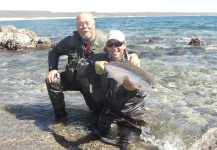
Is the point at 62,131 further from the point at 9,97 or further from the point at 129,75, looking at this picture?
the point at 9,97

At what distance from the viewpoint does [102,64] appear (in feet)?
17.1

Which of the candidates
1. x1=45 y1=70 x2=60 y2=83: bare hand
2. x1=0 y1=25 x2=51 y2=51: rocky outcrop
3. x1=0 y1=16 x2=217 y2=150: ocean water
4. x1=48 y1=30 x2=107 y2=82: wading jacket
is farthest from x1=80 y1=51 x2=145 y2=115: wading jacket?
x1=0 y1=25 x2=51 y2=51: rocky outcrop

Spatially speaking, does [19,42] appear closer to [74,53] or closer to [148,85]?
[74,53]

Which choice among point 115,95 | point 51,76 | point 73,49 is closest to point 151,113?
point 115,95

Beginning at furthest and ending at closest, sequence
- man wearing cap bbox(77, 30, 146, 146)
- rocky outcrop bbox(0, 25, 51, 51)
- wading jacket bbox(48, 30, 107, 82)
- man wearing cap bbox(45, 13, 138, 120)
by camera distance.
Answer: rocky outcrop bbox(0, 25, 51, 51)
wading jacket bbox(48, 30, 107, 82)
man wearing cap bbox(45, 13, 138, 120)
man wearing cap bbox(77, 30, 146, 146)

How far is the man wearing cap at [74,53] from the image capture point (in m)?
6.04

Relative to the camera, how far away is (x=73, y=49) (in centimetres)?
634

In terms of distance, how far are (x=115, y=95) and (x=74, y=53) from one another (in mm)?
1373

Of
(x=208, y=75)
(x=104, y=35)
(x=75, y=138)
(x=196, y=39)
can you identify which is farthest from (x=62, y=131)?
(x=196, y=39)

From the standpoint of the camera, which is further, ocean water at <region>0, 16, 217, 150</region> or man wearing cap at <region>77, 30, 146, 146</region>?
ocean water at <region>0, 16, 217, 150</region>

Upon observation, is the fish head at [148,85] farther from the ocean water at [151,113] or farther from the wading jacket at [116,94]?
the ocean water at [151,113]

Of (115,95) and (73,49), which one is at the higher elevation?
(73,49)

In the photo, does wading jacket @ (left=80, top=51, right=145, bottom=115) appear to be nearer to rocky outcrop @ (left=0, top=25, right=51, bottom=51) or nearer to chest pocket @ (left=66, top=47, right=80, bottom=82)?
chest pocket @ (left=66, top=47, right=80, bottom=82)

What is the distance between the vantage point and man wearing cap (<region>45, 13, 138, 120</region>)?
19.8 feet
